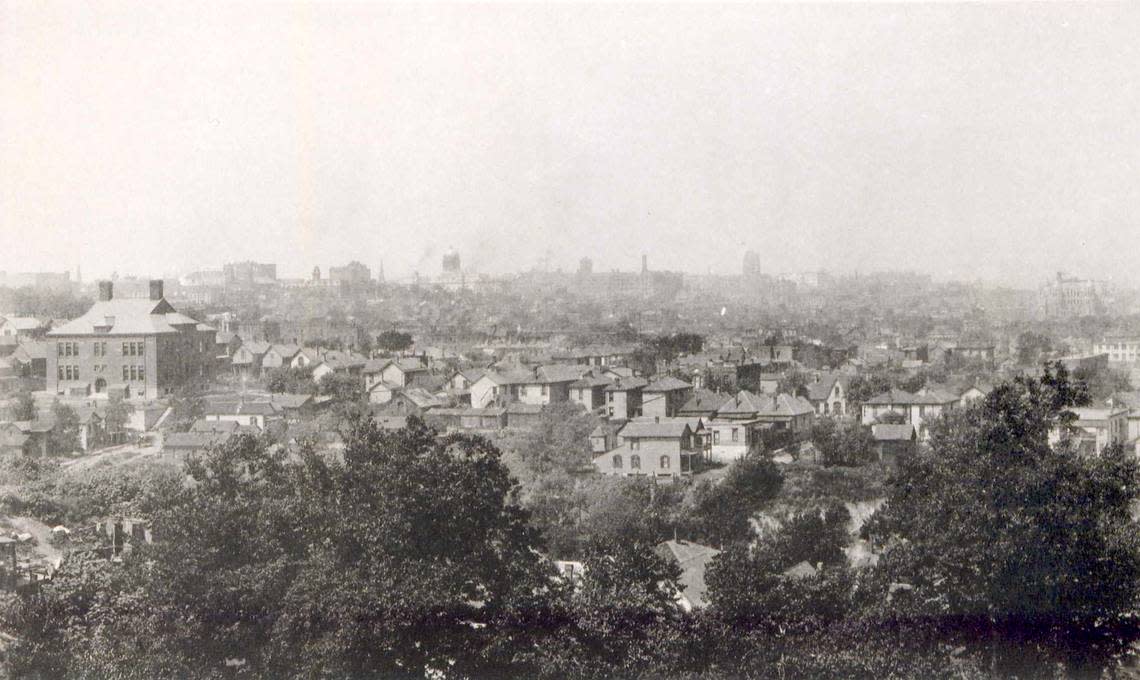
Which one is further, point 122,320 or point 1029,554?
point 122,320

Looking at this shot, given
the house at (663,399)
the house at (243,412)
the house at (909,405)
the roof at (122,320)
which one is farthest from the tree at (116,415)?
the house at (909,405)

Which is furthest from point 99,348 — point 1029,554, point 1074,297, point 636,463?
point 1074,297

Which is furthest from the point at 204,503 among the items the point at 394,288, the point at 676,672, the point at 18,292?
the point at 394,288

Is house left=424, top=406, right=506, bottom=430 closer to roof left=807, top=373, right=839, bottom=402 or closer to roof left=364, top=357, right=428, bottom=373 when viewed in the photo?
roof left=364, top=357, right=428, bottom=373

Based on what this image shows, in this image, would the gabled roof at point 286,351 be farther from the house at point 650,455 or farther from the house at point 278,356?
the house at point 650,455

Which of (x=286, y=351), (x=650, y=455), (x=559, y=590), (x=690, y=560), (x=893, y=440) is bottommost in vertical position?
(x=690, y=560)

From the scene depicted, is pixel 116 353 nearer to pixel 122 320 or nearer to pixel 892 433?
pixel 122 320

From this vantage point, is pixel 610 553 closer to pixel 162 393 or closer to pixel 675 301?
pixel 162 393

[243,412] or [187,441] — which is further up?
[243,412]

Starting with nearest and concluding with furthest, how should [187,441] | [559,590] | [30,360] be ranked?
1. [559,590]
2. [187,441]
3. [30,360]
